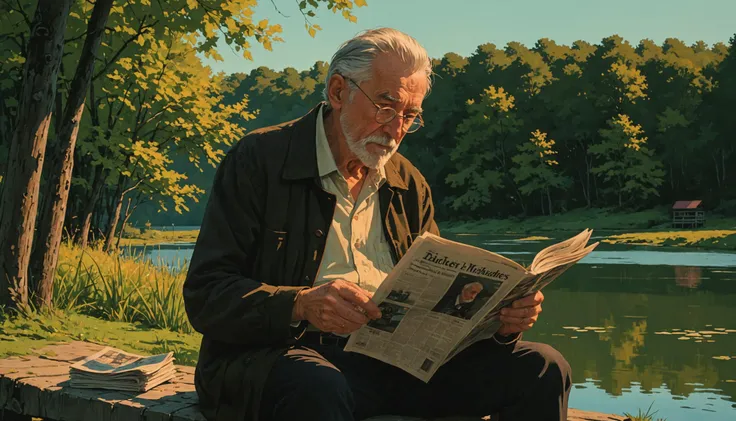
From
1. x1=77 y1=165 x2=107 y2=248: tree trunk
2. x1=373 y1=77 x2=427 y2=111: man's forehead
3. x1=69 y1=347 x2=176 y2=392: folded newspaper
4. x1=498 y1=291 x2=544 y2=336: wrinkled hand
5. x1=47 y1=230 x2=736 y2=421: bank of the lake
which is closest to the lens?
x1=498 y1=291 x2=544 y2=336: wrinkled hand

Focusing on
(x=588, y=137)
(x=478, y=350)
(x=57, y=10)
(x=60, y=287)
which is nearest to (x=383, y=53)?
(x=478, y=350)

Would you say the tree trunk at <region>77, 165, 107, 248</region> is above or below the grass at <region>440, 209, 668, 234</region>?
above

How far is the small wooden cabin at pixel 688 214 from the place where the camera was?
1597 inches

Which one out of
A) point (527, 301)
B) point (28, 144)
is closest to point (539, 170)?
point (28, 144)

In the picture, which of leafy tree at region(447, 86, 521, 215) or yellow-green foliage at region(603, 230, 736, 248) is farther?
leafy tree at region(447, 86, 521, 215)

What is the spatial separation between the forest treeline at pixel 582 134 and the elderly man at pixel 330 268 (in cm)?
4288

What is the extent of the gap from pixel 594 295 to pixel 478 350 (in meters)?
13.2

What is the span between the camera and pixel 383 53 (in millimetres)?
2723

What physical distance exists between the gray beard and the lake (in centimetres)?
475

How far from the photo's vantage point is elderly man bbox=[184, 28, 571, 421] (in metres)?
2.47

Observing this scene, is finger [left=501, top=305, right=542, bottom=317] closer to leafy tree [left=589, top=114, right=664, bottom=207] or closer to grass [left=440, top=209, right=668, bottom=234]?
grass [left=440, top=209, right=668, bottom=234]

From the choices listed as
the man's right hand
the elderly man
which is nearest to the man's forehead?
the elderly man

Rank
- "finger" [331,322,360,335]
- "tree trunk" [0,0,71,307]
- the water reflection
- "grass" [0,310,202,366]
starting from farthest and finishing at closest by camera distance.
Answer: the water reflection < "tree trunk" [0,0,71,307] < "grass" [0,310,202,366] < "finger" [331,322,360,335]

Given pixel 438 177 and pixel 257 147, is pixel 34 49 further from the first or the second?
pixel 438 177
